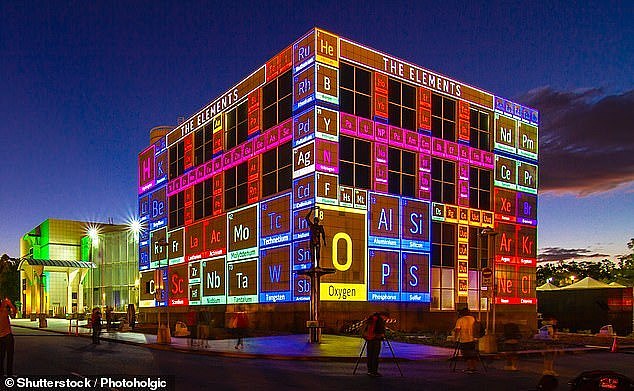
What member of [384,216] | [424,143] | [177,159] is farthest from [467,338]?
[177,159]

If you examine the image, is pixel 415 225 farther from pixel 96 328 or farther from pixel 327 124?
pixel 96 328

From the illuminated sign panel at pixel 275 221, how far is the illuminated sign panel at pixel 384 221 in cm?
566

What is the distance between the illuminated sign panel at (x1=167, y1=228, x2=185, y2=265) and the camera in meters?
60.9

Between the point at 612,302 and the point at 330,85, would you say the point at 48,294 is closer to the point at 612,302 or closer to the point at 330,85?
the point at 330,85

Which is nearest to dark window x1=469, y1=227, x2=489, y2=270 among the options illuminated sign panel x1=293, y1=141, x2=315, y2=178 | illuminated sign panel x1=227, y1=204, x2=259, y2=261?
illuminated sign panel x1=293, y1=141, x2=315, y2=178

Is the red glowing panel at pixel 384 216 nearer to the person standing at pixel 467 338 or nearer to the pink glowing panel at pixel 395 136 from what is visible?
the pink glowing panel at pixel 395 136

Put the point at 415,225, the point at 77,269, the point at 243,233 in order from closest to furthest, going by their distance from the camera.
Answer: the point at 415,225 → the point at 243,233 → the point at 77,269

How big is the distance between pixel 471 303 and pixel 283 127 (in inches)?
818

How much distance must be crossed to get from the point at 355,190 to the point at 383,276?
6426 mm

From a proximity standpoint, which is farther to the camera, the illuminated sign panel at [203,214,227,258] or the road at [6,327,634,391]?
the illuminated sign panel at [203,214,227,258]

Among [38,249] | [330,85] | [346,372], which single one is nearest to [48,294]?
[38,249]

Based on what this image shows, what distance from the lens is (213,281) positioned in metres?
54.7

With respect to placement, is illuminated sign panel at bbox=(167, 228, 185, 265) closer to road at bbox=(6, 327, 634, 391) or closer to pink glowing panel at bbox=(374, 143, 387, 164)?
pink glowing panel at bbox=(374, 143, 387, 164)

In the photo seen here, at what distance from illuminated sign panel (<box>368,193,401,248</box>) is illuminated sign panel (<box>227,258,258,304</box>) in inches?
371
